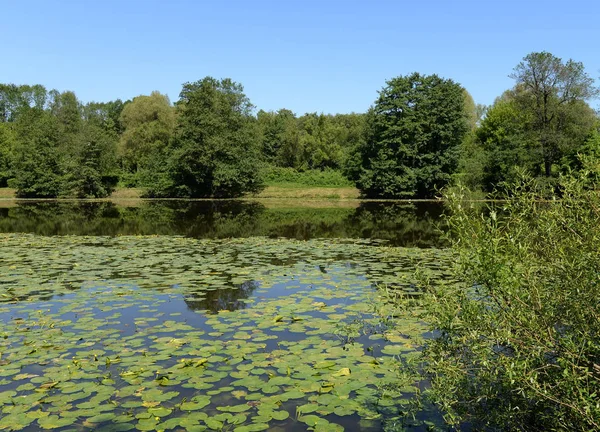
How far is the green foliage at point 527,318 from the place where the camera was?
3.58 meters

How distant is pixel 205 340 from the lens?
25.4 feet

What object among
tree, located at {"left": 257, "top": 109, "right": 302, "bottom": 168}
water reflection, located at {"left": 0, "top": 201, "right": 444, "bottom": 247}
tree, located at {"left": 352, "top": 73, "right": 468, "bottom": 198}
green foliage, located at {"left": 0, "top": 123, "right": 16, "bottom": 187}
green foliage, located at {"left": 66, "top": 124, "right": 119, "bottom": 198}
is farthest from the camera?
tree, located at {"left": 257, "top": 109, "right": 302, "bottom": 168}

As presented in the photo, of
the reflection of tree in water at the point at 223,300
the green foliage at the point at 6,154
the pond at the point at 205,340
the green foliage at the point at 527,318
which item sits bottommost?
the reflection of tree in water at the point at 223,300

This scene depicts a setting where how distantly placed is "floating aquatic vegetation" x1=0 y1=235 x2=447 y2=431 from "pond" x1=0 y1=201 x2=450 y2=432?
25mm

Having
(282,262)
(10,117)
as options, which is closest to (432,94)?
(282,262)

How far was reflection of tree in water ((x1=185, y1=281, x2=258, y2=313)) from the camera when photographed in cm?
987

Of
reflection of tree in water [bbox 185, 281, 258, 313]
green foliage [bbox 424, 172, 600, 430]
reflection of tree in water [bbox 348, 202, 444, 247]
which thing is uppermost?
green foliage [bbox 424, 172, 600, 430]

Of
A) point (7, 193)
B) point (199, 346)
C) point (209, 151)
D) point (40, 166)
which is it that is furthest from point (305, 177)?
point (199, 346)

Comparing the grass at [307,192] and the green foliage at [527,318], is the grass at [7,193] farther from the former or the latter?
the green foliage at [527,318]

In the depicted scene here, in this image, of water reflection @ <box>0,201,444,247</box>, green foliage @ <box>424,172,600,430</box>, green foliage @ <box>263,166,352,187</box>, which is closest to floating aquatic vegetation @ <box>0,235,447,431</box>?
green foliage @ <box>424,172,600,430</box>

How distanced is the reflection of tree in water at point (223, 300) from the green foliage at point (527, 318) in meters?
5.96

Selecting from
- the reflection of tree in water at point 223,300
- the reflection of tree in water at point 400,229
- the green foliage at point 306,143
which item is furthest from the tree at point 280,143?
the reflection of tree in water at point 223,300

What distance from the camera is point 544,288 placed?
13.7 ft

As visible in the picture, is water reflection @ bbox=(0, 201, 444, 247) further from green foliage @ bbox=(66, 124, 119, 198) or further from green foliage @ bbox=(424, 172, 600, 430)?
green foliage @ bbox=(66, 124, 119, 198)
